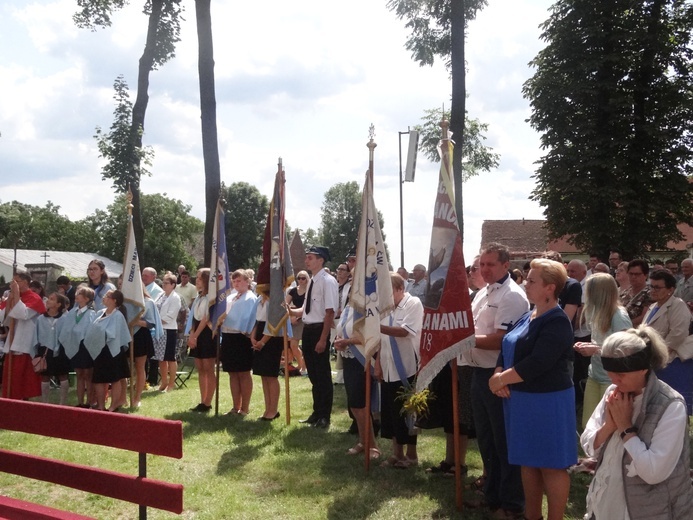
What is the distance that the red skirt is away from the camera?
35.9 feet

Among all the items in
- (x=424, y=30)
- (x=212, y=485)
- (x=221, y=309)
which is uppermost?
(x=424, y=30)

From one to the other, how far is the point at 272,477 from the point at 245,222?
54.6 metres

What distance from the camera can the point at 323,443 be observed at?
8391 mm

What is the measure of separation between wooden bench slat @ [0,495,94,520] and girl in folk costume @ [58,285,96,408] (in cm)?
554

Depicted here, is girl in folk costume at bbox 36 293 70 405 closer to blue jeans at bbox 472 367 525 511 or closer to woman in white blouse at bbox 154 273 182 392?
woman in white blouse at bbox 154 273 182 392

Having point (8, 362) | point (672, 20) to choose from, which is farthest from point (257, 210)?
point (8, 362)

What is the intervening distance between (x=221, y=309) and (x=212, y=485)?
12.5 feet

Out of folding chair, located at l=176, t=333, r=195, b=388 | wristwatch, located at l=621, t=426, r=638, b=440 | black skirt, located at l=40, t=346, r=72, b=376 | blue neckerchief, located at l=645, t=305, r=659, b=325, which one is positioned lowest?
folding chair, located at l=176, t=333, r=195, b=388

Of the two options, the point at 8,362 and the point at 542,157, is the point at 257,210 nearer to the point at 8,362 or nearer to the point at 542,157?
the point at 542,157

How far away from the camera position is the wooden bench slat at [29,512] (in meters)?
4.40

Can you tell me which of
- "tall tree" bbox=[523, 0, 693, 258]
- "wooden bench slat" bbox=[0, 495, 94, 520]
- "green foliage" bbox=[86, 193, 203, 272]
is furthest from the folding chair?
"green foliage" bbox=[86, 193, 203, 272]

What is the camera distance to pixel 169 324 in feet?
41.4

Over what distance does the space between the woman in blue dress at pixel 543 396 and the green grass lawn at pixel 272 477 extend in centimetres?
113

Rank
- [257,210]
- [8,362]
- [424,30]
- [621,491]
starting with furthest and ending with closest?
[257,210] < [424,30] < [8,362] < [621,491]
